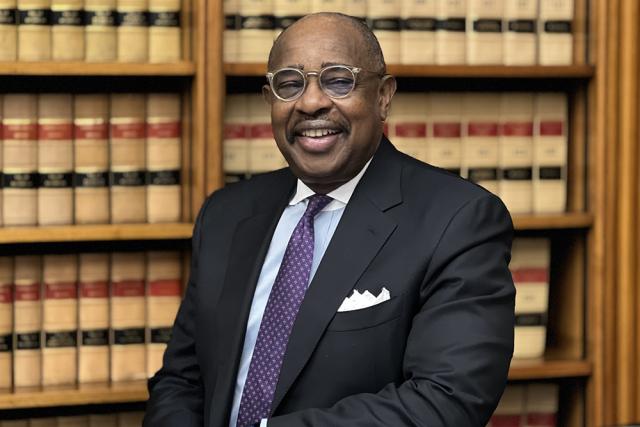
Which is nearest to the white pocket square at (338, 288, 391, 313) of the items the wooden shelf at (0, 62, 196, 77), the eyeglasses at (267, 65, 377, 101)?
the eyeglasses at (267, 65, 377, 101)

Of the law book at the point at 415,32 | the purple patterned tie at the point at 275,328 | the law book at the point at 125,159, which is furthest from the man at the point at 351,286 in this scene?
the law book at the point at 415,32

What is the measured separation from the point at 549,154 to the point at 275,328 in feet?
3.92

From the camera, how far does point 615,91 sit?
9.07 feet

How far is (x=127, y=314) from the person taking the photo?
268cm

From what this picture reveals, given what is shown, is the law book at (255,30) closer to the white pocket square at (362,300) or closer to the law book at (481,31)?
the law book at (481,31)

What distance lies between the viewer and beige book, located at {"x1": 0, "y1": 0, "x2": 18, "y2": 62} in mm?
2586

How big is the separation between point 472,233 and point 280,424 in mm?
448

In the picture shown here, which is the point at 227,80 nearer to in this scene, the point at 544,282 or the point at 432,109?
the point at 432,109

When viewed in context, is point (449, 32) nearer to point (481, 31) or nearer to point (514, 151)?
point (481, 31)

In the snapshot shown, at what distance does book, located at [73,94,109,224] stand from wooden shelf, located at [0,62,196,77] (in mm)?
125

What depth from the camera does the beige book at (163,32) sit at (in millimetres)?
2660

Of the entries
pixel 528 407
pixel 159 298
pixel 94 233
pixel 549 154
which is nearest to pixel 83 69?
pixel 94 233

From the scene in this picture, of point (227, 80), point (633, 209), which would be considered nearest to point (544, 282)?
point (633, 209)

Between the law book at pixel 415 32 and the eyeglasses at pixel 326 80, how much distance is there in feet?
2.98
